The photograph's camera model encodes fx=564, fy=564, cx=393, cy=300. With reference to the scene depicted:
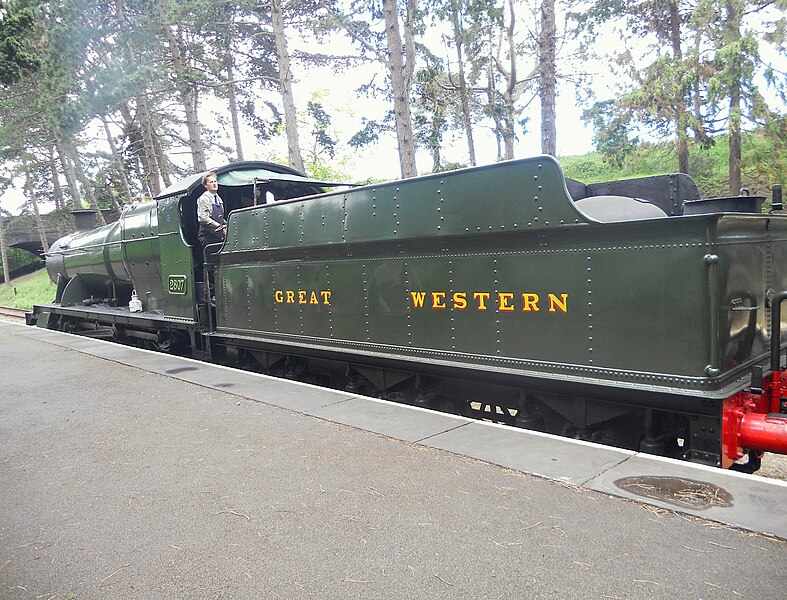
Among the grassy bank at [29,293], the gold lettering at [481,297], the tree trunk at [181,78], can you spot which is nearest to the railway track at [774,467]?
the gold lettering at [481,297]

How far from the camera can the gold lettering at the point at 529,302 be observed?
4.16 m

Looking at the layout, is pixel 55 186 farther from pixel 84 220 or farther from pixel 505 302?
pixel 505 302

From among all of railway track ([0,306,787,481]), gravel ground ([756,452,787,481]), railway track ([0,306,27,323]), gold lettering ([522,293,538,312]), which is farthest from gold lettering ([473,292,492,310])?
railway track ([0,306,27,323])

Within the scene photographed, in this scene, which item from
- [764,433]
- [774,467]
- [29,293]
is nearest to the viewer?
[764,433]

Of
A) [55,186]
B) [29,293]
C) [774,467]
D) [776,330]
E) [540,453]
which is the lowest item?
[774,467]

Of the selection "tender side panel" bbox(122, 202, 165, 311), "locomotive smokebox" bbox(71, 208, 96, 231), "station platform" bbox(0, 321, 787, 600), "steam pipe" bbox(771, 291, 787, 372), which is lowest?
"station platform" bbox(0, 321, 787, 600)

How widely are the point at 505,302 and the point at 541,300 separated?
32cm

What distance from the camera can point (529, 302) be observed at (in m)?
4.20

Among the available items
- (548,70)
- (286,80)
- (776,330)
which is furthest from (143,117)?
(776,330)

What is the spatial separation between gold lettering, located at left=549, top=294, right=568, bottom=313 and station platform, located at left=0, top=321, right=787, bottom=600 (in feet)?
3.10

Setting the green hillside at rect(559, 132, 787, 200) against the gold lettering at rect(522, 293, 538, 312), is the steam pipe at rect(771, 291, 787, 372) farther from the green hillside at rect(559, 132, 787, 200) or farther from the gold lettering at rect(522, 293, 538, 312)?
the green hillside at rect(559, 132, 787, 200)

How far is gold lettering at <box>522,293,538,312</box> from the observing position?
4.16 m

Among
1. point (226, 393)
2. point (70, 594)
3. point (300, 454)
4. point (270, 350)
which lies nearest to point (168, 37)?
point (270, 350)

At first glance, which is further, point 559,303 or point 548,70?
point 548,70
